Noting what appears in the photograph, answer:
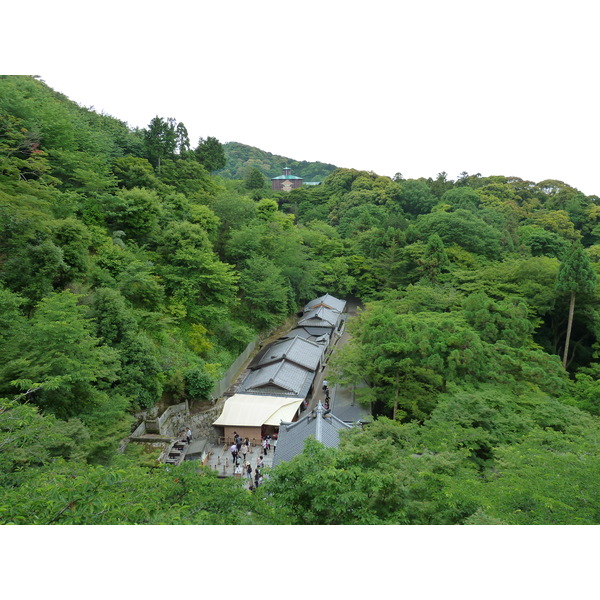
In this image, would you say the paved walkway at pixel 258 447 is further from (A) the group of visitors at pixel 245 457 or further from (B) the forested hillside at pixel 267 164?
(B) the forested hillside at pixel 267 164

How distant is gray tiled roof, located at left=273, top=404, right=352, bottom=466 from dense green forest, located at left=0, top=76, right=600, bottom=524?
1.72 metres

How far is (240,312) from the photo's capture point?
20.1 m

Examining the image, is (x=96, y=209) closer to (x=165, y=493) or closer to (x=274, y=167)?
(x=165, y=493)

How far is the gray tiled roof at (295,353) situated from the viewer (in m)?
16.8

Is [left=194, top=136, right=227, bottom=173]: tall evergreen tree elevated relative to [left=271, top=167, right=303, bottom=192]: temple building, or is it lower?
lower

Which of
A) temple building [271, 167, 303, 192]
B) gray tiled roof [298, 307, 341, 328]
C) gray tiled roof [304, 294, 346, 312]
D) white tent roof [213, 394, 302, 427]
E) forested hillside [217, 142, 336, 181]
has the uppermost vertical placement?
forested hillside [217, 142, 336, 181]

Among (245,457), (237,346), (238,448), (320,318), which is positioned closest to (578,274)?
(320,318)

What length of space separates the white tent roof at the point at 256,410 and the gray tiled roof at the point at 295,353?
2539 millimetres

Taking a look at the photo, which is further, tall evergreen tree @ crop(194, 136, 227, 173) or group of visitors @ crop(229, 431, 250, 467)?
tall evergreen tree @ crop(194, 136, 227, 173)

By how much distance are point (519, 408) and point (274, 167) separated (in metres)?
82.2

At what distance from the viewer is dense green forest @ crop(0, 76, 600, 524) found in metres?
4.56

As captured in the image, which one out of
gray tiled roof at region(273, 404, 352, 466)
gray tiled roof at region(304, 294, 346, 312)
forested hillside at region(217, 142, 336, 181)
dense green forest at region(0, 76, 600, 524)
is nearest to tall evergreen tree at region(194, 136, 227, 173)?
dense green forest at region(0, 76, 600, 524)

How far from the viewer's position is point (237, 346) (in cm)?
1800

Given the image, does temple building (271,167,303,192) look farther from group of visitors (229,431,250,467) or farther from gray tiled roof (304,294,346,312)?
group of visitors (229,431,250,467)
